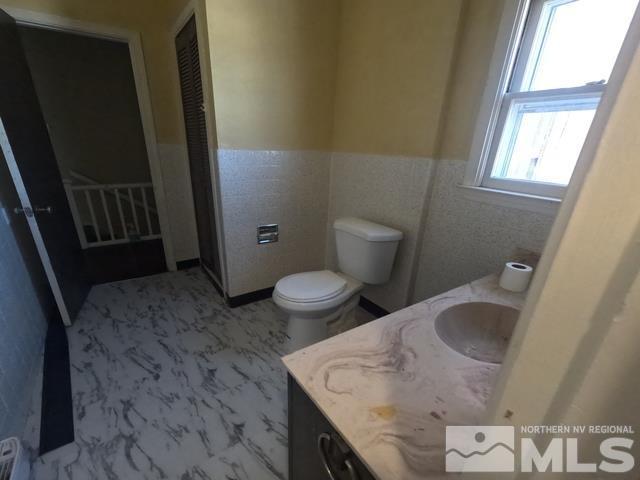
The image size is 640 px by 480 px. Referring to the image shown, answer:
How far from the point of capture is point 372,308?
2.08 m

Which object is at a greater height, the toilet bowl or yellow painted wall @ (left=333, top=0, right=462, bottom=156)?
yellow painted wall @ (left=333, top=0, right=462, bottom=156)

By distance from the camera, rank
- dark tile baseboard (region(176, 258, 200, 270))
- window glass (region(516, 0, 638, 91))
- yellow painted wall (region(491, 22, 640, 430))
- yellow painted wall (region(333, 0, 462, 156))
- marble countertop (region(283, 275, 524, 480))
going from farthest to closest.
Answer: dark tile baseboard (region(176, 258, 200, 270)), yellow painted wall (region(333, 0, 462, 156)), window glass (region(516, 0, 638, 91)), marble countertop (region(283, 275, 524, 480)), yellow painted wall (region(491, 22, 640, 430))

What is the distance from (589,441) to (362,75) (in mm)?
2005

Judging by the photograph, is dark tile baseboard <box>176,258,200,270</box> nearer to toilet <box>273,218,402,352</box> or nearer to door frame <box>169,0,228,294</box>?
door frame <box>169,0,228,294</box>

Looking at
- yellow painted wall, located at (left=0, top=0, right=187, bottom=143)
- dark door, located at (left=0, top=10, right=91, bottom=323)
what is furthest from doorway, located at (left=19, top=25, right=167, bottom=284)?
yellow painted wall, located at (left=0, top=0, right=187, bottom=143)

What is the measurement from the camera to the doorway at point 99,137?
9.14 ft

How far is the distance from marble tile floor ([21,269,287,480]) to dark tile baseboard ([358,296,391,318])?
64 centimetres

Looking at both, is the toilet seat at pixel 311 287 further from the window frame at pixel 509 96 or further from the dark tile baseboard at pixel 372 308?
the window frame at pixel 509 96

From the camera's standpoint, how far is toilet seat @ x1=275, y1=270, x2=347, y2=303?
150 centimetres

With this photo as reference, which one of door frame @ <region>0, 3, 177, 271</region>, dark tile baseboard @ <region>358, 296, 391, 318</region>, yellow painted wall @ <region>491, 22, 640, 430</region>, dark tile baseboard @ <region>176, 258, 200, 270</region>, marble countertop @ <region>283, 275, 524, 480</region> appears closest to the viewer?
yellow painted wall @ <region>491, 22, 640, 430</region>

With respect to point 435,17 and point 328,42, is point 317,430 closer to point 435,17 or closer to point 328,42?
point 435,17

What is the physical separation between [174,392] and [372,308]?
1.36 metres

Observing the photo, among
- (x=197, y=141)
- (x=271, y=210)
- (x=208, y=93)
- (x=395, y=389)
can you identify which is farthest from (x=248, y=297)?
(x=395, y=389)

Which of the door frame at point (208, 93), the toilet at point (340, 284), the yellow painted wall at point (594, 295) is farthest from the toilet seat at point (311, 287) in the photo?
the yellow painted wall at point (594, 295)
